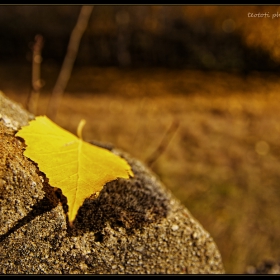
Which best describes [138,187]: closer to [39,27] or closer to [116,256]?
[116,256]

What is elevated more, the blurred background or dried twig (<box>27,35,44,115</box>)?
dried twig (<box>27,35,44,115</box>)

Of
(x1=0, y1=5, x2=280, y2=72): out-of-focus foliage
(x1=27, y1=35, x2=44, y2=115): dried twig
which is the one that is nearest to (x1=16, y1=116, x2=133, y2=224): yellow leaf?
(x1=27, y1=35, x2=44, y2=115): dried twig

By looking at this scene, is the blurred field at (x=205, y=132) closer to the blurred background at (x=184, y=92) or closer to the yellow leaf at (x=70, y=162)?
the blurred background at (x=184, y=92)

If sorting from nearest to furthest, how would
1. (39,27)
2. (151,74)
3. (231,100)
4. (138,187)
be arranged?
(138,187), (231,100), (151,74), (39,27)

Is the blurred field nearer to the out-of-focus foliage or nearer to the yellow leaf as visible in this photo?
the out-of-focus foliage

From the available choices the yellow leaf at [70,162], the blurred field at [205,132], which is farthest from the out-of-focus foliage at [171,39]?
the yellow leaf at [70,162]

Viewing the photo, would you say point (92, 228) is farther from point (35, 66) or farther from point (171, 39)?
point (171, 39)

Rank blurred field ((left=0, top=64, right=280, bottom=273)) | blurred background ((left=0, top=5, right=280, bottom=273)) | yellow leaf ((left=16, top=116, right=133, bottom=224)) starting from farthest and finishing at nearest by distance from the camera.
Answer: blurred background ((left=0, top=5, right=280, bottom=273))
blurred field ((left=0, top=64, right=280, bottom=273))
yellow leaf ((left=16, top=116, right=133, bottom=224))

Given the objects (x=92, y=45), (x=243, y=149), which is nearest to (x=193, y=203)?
(x=243, y=149)
